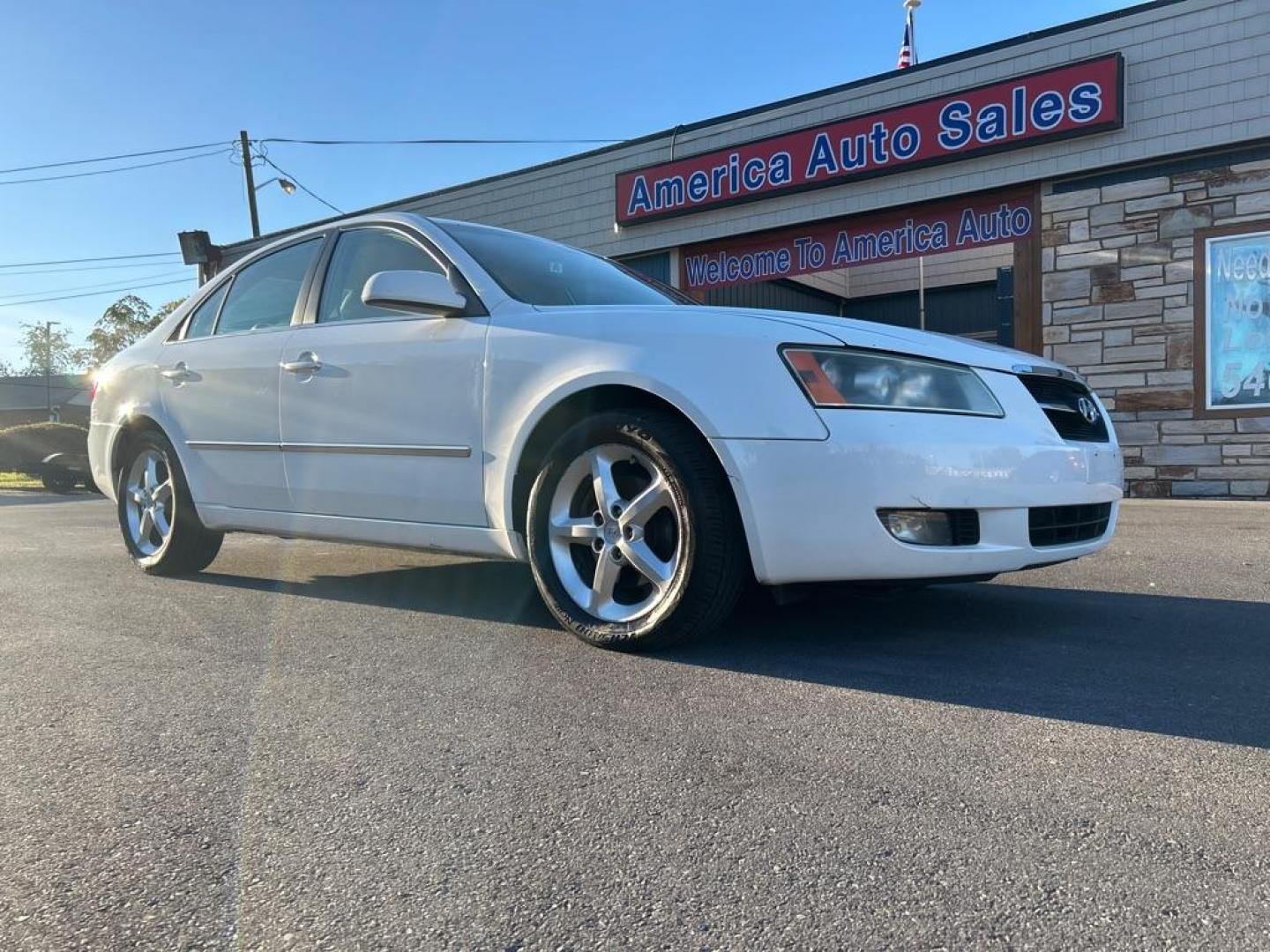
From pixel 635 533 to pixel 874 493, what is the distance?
77cm

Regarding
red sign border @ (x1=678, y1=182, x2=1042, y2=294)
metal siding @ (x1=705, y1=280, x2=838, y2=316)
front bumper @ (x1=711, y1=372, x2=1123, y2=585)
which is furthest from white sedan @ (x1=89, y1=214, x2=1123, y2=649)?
metal siding @ (x1=705, y1=280, x2=838, y2=316)

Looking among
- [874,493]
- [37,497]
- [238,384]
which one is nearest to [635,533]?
[874,493]

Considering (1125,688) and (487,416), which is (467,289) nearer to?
(487,416)

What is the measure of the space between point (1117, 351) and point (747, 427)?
313 inches

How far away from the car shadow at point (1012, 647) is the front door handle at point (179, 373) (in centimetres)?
116

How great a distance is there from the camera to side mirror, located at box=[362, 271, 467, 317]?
3.39 metres

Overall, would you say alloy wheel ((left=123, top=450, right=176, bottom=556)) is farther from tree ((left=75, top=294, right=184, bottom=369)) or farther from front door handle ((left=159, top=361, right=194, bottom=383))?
tree ((left=75, top=294, right=184, bottom=369))

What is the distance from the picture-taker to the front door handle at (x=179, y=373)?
4668 millimetres

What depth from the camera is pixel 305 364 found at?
4012 millimetres

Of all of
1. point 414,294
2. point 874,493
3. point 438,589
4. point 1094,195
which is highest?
point 1094,195

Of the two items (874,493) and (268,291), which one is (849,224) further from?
(874,493)

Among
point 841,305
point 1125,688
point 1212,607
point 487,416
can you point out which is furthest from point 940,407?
point 841,305

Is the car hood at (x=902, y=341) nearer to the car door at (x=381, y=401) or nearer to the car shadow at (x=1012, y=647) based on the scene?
the car shadow at (x=1012, y=647)

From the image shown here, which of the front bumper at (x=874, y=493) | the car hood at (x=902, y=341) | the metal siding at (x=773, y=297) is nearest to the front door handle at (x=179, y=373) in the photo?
the car hood at (x=902, y=341)
